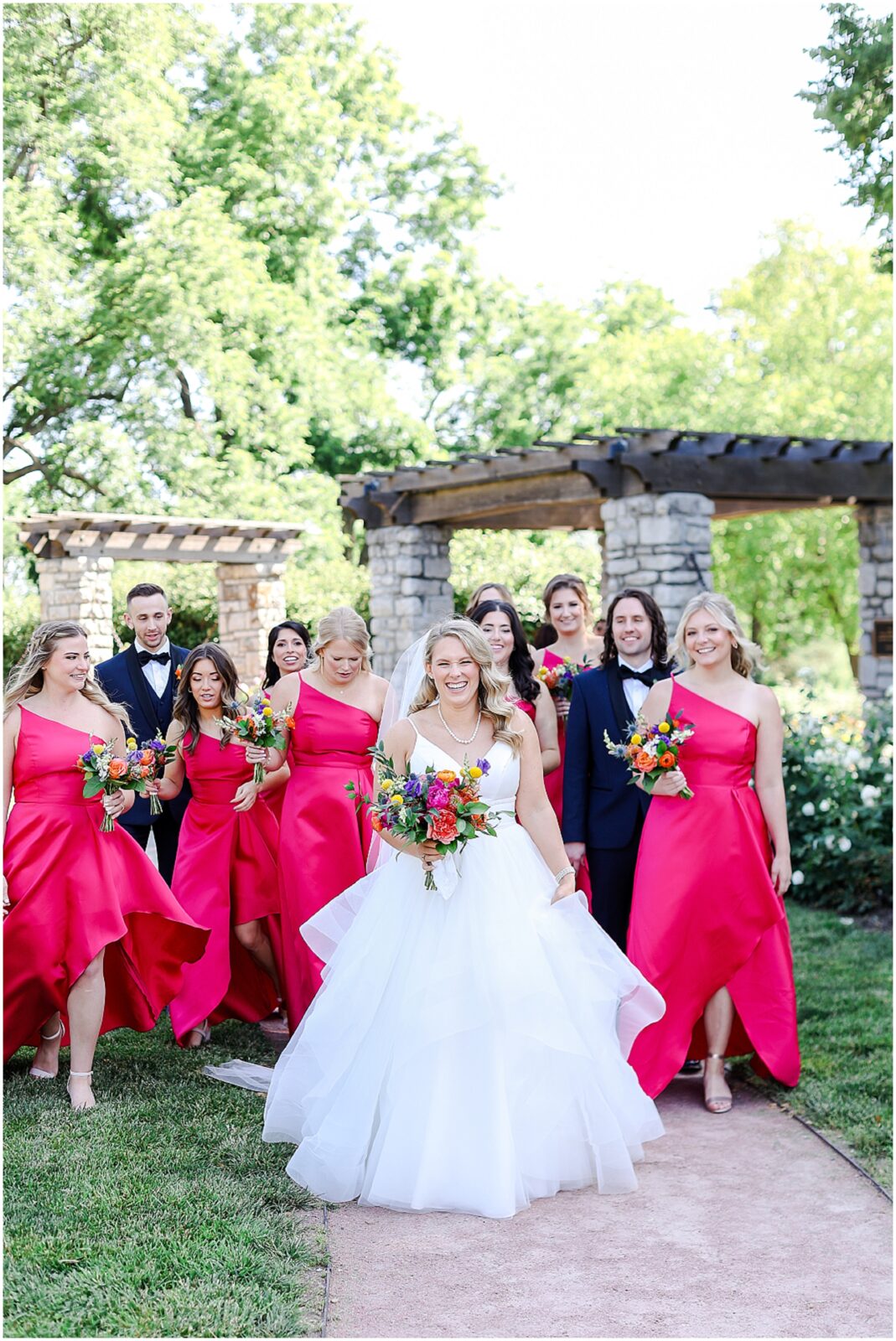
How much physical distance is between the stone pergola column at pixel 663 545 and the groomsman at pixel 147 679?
20.2 ft

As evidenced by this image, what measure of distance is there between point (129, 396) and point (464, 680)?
19783 millimetres

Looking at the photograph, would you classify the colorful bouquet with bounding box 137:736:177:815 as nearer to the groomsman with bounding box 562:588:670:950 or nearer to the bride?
the bride

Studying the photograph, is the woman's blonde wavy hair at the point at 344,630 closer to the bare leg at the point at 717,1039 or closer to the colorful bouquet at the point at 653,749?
the colorful bouquet at the point at 653,749

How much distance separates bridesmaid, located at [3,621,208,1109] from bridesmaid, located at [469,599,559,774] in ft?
5.65

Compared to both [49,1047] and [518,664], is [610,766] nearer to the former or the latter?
[518,664]

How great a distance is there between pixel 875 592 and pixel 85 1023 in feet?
40.0

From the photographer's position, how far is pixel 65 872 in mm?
5391

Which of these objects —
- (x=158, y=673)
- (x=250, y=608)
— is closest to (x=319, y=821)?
(x=158, y=673)

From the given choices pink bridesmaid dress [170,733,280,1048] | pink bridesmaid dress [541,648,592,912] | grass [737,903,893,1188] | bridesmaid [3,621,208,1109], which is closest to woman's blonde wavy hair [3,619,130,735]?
bridesmaid [3,621,208,1109]

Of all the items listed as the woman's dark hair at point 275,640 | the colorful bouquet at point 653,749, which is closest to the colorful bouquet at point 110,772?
the woman's dark hair at point 275,640

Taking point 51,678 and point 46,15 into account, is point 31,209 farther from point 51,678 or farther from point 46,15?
point 51,678

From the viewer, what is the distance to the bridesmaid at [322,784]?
6059mm

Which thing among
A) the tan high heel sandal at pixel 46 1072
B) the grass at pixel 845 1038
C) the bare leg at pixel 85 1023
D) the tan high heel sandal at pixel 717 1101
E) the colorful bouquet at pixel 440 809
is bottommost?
the grass at pixel 845 1038

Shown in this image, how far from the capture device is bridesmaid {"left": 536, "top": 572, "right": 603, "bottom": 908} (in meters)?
6.69
